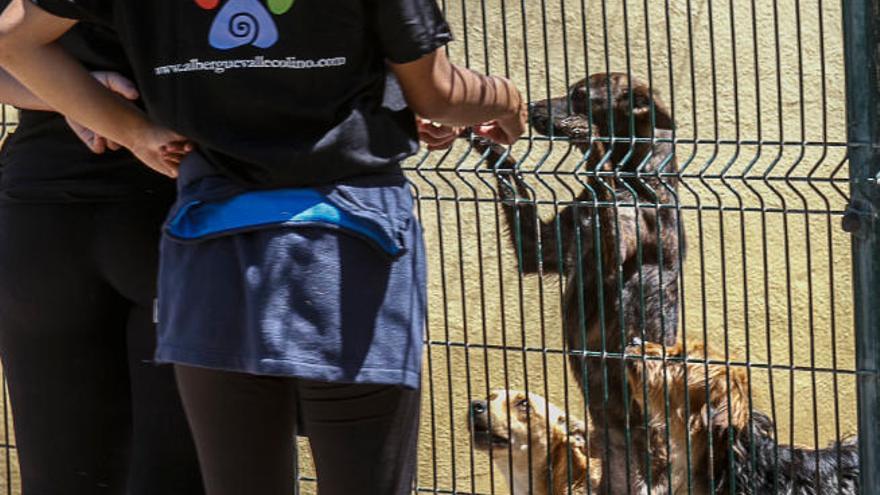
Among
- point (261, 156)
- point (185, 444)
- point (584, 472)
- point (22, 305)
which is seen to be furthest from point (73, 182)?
point (584, 472)

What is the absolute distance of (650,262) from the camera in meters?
5.83

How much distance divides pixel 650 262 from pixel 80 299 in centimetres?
288

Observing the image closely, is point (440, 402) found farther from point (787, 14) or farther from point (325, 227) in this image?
point (325, 227)

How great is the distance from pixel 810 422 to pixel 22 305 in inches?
142

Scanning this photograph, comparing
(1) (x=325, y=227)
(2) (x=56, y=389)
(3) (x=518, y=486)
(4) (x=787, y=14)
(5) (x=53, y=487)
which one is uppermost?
(4) (x=787, y=14)

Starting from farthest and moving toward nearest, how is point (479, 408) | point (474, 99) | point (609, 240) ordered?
point (609, 240) → point (479, 408) → point (474, 99)

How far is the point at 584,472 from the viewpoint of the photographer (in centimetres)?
549

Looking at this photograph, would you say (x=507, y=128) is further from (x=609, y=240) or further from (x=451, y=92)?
(x=609, y=240)

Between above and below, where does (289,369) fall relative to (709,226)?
below

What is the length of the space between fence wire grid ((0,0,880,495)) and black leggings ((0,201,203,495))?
1.46 metres

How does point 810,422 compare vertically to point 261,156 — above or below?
below

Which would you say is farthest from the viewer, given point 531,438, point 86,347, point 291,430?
point 531,438

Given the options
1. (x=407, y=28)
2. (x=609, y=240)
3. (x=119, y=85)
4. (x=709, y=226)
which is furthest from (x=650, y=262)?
(x=407, y=28)

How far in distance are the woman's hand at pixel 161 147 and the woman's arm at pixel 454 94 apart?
43cm
